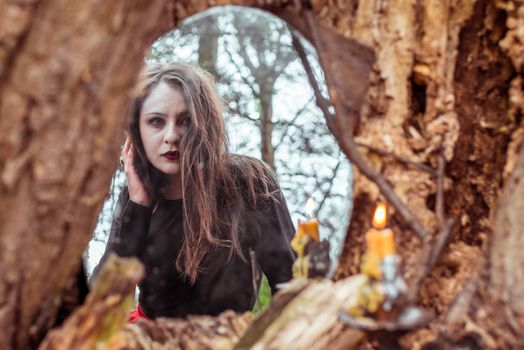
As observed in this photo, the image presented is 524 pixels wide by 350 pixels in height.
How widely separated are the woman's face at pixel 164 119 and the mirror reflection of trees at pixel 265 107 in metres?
0.33

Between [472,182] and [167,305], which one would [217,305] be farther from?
[472,182]

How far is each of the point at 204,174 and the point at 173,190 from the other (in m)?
0.24

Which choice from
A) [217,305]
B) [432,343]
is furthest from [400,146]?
[217,305]

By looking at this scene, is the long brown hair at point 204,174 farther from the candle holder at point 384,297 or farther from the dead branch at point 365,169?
the candle holder at point 384,297

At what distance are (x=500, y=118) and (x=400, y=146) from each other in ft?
0.77

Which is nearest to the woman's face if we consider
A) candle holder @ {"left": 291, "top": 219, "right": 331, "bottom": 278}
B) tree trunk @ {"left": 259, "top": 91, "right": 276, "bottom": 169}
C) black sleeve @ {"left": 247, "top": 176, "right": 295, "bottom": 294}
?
black sleeve @ {"left": 247, "top": 176, "right": 295, "bottom": 294}

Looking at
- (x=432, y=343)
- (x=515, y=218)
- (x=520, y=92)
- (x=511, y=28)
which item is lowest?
(x=432, y=343)

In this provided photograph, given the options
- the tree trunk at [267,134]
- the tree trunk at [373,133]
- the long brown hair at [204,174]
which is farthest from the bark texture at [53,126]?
the tree trunk at [267,134]

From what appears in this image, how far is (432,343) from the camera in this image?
113 centimetres

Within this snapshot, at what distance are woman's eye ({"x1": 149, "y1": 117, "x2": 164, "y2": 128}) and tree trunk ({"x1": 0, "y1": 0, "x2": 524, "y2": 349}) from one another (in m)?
1.01

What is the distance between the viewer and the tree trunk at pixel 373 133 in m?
0.86

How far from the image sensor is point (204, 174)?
7.18ft

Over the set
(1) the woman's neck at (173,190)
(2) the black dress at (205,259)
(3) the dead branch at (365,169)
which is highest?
(3) the dead branch at (365,169)

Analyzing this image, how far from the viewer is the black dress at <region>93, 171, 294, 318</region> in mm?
2246
